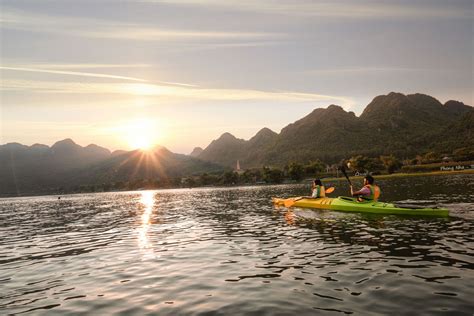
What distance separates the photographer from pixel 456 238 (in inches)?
725

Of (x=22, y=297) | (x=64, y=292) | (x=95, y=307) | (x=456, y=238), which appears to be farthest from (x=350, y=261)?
(x=22, y=297)

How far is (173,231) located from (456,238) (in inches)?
746

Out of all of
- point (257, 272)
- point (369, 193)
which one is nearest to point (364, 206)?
point (369, 193)

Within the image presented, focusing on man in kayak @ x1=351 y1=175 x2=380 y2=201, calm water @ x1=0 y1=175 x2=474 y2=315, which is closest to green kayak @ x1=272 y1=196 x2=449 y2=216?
man in kayak @ x1=351 y1=175 x2=380 y2=201

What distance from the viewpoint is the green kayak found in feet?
88.0

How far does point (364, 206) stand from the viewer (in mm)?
30156

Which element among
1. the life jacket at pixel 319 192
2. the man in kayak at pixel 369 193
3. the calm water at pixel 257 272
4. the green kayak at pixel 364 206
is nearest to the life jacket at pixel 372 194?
the man in kayak at pixel 369 193

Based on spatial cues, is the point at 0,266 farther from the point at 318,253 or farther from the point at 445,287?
the point at 445,287

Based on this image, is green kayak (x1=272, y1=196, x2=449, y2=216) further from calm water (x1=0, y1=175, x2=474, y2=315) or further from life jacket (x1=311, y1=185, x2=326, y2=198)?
calm water (x1=0, y1=175, x2=474, y2=315)

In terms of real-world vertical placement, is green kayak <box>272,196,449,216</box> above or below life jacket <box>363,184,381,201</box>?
below

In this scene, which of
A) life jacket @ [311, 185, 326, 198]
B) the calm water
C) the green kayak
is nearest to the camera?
the calm water

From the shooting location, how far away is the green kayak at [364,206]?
2683 cm

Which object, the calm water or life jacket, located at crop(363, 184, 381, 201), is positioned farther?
life jacket, located at crop(363, 184, 381, 201)

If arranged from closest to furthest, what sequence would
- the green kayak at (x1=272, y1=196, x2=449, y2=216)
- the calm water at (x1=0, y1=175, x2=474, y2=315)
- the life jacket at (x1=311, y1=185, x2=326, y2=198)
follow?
the calm water at (x1=0, y1=175, x2=474, y2=315), the green kayak at (x1=272, y1=196, x2=449, y2=216), the life jacket at (x1=311, y1=185, x2=326, y2=198)
